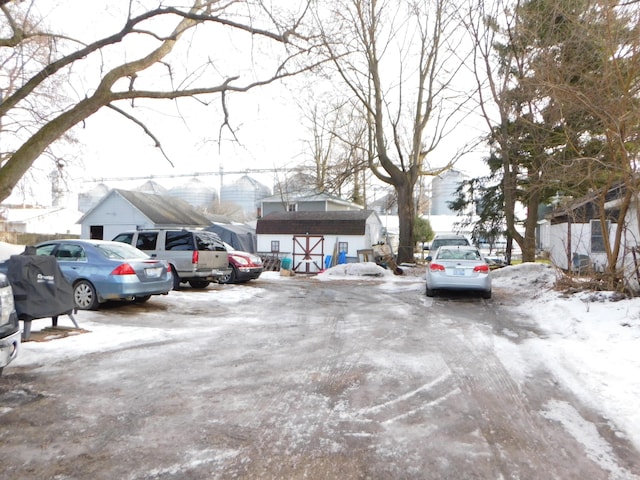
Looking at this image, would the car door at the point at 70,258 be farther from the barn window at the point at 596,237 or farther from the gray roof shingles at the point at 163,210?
the gray roof shingles at the point at 163,210

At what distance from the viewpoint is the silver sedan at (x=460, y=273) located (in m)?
12.3

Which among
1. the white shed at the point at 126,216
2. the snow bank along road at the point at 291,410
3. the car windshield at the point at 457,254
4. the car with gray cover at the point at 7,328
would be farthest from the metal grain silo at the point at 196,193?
the car with gray cover at the point at 7,328

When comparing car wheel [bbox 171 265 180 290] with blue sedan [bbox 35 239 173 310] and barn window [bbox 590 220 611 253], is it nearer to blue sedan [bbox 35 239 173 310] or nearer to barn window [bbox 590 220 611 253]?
blue sedan [bbox 35 239 173 310]

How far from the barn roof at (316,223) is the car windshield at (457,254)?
16.3 metres

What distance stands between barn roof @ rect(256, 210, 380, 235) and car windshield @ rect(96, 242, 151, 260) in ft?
65.3

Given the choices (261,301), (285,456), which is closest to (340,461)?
(285,456)

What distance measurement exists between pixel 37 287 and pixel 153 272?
11.9ft

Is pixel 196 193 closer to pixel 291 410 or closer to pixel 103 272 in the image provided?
pixel 103 272

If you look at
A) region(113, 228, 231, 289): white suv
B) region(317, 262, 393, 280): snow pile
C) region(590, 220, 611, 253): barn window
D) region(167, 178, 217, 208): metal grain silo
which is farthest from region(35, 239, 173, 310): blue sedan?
region(167, 178, 217, 208): metal grain silo

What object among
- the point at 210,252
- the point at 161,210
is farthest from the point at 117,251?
the point at 161,210

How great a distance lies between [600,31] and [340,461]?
9180 millimetres

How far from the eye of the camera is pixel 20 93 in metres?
13.2

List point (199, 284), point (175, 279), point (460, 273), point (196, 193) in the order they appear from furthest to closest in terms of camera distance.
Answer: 1. point (196, 193)
2. point (199, 284)
3. point (175, 279)
4. point (460, 273)

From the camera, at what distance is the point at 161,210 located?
35.1 metres
